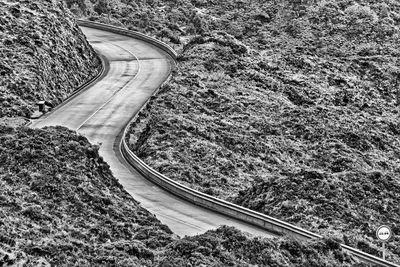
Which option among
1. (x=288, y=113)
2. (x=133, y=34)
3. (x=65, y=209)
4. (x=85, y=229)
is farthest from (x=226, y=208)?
(x=133, y=34)

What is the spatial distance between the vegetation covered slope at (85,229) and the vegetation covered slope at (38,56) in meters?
13.4

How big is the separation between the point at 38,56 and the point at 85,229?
2535 centimetres

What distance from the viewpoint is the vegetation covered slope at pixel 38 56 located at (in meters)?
41.4

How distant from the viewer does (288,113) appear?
144 feet

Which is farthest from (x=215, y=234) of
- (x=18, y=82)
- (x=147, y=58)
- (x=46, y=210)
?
(x=147, y=58)

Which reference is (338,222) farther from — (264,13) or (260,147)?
(264,13)

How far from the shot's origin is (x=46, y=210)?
2256 centimetres

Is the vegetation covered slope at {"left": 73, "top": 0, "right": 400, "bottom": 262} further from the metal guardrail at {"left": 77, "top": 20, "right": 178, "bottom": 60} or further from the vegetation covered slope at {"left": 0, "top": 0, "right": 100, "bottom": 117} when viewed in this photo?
the vegetation covered slope at {"left": 0, "top": 0, "right": 100, "bottom": 117}

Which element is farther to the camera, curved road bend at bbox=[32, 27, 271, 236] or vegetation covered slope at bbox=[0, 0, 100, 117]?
vegetation covered slope at bbox=[0, 0, 100, 117]

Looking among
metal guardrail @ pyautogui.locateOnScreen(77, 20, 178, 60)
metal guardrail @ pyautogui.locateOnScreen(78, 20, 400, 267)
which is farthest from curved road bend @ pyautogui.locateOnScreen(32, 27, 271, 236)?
metal guardrail @ pyautogui.locateOnScreen(77, 20, 178, 60)

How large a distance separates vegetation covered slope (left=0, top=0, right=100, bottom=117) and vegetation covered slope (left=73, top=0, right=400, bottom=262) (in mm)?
7335

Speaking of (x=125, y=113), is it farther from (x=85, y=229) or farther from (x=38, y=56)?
(x=85, y=229)

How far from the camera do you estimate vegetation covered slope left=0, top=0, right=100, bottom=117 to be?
136 feet

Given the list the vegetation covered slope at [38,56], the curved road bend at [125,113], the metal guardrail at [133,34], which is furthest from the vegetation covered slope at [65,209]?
the metal guardrail at [133,34]
